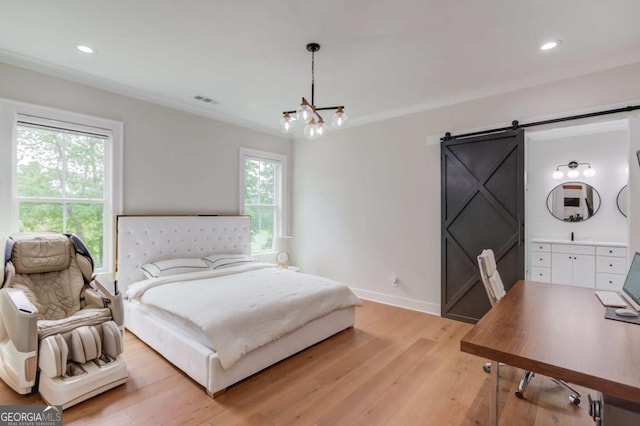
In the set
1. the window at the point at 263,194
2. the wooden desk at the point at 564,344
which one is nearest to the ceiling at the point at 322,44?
the window at the point at 263,194

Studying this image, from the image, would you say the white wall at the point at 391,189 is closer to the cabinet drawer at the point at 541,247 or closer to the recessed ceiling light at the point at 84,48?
the cabinet drawer at the point at 541,247

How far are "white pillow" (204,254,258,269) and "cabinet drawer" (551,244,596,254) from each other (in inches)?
169

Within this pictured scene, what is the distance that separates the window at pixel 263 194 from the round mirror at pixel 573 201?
4334 millimetres

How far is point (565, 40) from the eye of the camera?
8.06 feet

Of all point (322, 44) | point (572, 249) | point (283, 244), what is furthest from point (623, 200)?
point (283, 244)

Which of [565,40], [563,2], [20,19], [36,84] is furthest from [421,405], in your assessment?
[36,84]

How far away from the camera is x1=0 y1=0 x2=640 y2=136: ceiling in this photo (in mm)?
2102

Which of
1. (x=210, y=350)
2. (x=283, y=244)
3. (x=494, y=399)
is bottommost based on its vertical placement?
(x=210, y=350)

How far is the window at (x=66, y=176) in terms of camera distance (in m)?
2.90

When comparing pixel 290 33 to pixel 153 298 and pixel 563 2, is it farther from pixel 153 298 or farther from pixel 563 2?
pixel 153 298

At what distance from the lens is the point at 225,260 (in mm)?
4004

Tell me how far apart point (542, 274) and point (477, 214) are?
179 cm

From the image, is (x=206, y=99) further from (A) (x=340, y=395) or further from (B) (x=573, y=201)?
(B) (x=573, y=201)

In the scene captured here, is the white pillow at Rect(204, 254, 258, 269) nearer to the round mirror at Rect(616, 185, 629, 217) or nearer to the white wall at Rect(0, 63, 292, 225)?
the white wall at Rect(0, 63, 292, 225)
